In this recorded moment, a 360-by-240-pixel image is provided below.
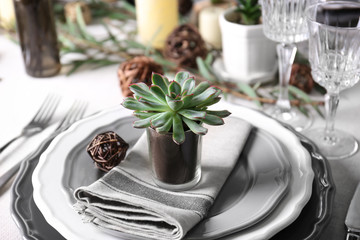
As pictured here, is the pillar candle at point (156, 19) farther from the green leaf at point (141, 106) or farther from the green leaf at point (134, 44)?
the green leaf at point (141, 106)

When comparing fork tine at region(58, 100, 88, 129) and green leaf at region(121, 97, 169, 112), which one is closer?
green leaf at region(121, 97, 169, 112)

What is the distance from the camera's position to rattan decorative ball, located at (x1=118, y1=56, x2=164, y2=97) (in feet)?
3.13

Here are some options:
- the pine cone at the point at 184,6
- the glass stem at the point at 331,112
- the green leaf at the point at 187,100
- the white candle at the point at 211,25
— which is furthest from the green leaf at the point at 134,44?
the green leaf at the point at 187,100

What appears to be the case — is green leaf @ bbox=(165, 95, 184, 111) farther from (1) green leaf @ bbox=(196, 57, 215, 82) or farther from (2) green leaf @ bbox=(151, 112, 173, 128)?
(1) green leaf @ bbox=(196, 57, 215, 82)

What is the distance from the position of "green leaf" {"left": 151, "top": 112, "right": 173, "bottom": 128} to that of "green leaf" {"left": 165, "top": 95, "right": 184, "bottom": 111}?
11mm

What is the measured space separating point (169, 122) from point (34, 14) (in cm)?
57

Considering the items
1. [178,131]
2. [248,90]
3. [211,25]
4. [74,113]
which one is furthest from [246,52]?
[178,131]

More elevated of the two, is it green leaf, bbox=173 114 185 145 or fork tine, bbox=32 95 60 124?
green leaf, bbox=173 114 185 145

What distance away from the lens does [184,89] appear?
0.63 meters

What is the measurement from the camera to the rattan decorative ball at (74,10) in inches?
52.8

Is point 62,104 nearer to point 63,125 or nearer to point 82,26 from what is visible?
point 63,125

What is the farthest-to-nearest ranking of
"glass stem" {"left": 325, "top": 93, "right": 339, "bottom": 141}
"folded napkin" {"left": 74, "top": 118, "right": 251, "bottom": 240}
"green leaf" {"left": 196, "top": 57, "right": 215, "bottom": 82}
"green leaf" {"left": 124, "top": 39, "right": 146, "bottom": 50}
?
1. "green leaf" {"left": 124, "top": 39, "right": 146, "bottom": 50}
2. "green leaf" {"left": 196, "top": 57, "right": 215, "bottom": 82}
3. "glass stem" {"left": 325, "top": 93, "right": 339, "bottom": 141}
4. "folded napkin" {"left": 74, "top": 118, "right": 251, "bottom": 240}

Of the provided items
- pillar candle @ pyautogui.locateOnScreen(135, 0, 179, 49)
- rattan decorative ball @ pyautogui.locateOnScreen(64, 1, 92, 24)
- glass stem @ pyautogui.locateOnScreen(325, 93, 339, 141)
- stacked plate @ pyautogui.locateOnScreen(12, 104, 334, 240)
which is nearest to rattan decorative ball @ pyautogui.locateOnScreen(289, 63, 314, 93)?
glass stem @ pyautogui.locateOnScreen(325, 93, 339, 141)

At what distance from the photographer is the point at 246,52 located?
101cm
